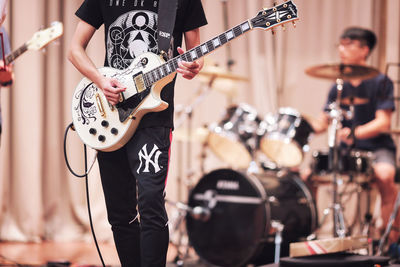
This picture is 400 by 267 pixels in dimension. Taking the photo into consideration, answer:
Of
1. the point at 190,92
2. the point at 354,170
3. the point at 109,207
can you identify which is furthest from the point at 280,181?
the point at 109,207

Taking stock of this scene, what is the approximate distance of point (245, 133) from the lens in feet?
13.6

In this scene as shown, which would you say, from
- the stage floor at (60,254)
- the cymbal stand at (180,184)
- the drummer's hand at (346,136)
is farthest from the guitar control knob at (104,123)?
the drummer's hand at (346,136)

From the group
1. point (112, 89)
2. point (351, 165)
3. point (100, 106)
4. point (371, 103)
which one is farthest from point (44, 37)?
point (371, 103)

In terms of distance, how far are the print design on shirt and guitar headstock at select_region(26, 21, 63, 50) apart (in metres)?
1.30

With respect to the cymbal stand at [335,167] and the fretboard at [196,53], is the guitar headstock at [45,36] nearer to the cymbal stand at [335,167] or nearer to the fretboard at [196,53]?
the fretboard at [196,53]

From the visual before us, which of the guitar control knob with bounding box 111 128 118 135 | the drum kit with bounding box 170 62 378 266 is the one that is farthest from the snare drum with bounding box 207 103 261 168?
the guitar control knob with bounding box 111 128 118 135

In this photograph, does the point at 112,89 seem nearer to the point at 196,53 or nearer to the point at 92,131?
the point at 92,131

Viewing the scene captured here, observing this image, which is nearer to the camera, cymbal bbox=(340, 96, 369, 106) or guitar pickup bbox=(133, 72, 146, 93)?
guitar pickup bbox=(133, 72, 146, 93)

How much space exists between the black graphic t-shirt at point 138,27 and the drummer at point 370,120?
2090 millimetres

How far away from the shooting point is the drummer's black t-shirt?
4.42 m

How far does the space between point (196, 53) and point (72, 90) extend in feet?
10.7

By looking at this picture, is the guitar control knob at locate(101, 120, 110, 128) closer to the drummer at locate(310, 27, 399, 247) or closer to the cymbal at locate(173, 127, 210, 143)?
the cymbal at locate(173, 127, 210, 143)

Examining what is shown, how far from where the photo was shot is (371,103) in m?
4.62

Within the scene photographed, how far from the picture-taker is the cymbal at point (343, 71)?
156 inches
